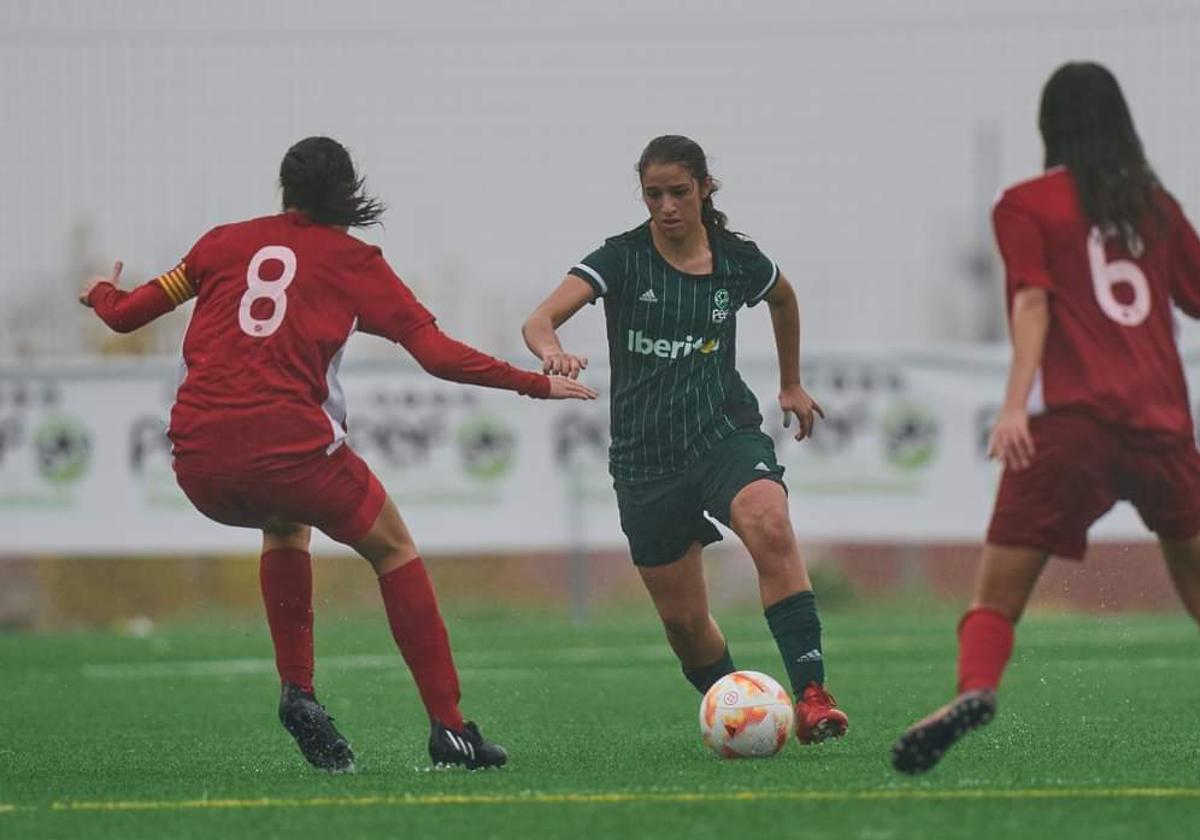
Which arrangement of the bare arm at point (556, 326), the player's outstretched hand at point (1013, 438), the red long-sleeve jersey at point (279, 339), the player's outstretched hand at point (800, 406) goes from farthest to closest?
the player's outstretched hand at point (800, 406) < the bare arm at point (556, 326) < the red long-sleeve jersey at point (279, 339) < the player's outstretched hand at point (1013, 438)

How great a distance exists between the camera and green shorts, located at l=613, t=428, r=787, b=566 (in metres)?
7.85

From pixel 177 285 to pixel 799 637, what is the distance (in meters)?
2.35

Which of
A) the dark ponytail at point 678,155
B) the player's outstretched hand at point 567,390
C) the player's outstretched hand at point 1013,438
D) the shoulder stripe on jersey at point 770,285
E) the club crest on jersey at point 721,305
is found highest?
the dark ponytail at point 678,155

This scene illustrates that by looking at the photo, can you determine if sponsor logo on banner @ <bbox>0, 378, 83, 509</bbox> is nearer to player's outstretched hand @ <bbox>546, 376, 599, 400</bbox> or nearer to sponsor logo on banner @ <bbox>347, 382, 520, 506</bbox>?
sponsor logo on banner @ <bbox>347, 382, 520, 506</bbox>

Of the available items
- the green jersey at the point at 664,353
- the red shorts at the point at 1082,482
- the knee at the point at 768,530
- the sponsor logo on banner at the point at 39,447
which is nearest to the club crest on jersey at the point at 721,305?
the green jersey at the point at 664,353

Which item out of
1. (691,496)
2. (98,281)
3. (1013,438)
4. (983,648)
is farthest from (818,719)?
(98,281)

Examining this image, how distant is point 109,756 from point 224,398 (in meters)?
1.69

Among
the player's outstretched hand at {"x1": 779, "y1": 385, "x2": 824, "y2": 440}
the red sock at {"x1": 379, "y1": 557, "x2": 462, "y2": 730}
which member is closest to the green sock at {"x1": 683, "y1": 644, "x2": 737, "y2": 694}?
the player's outstretched hand at {"x1": 779, "y1": 385, "x2": 824, "y2": 440}

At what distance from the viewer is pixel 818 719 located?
292 inches

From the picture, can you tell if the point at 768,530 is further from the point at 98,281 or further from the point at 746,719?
the point at 98,281

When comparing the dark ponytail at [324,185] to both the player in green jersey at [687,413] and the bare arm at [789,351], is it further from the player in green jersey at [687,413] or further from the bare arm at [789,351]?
the bare arm at [789,351]

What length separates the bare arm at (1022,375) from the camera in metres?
5.70

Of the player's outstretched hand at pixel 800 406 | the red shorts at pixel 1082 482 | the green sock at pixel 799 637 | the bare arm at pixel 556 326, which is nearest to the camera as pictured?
the red shorts at pixel 1082 482

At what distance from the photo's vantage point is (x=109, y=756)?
7.86 m
